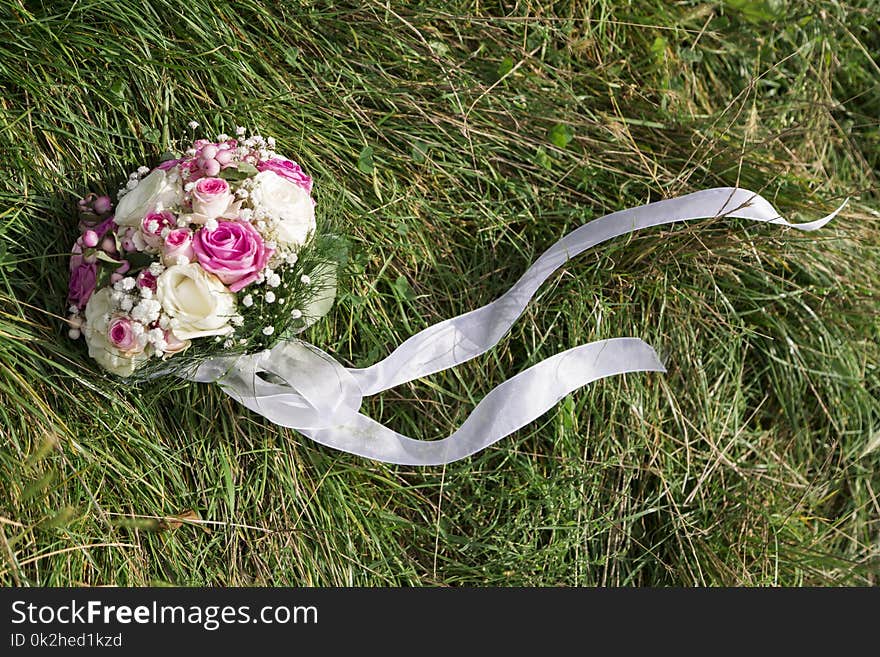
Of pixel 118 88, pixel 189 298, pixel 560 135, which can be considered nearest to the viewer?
pixel 189 298

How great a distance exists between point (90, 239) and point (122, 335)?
214 millimetres

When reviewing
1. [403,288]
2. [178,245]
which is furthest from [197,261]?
[403,288]

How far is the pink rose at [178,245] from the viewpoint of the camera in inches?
56.7

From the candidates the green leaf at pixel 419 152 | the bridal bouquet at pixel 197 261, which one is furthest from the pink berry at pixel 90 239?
the green leaf at pixel 419 152

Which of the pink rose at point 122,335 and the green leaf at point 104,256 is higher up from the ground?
the green leaf at point 104,256

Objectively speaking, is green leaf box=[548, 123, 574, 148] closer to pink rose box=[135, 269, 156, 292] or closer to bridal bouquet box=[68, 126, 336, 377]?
bridal bouquet box=[68, 126, 336, 377]

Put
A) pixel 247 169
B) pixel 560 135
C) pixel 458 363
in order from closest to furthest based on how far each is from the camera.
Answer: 1. pixel 247 169
2. pixel 458 363
3. pixel 560 135

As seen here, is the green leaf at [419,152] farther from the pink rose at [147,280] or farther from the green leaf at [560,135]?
the pink rose at [147,280]

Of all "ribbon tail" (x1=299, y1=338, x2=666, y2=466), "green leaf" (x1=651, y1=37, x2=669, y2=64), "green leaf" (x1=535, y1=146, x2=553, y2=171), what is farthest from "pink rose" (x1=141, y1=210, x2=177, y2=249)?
"green leaf" (x1=651, y1=37, x2=669, y2=64)

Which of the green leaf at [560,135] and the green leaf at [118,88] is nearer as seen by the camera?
the green leaf at [118,88]

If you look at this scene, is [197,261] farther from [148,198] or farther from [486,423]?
[486,423]

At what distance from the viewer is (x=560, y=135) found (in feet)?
6.40

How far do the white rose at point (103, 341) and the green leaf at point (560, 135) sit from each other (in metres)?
1.10

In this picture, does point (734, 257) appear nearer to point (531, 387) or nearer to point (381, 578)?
point (531, 387)
